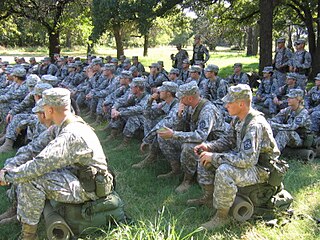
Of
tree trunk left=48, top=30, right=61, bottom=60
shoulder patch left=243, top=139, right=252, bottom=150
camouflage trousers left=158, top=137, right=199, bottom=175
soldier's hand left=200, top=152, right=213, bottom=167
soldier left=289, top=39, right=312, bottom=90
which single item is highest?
tree trunk left=48, top=30, right=61, bottom=60

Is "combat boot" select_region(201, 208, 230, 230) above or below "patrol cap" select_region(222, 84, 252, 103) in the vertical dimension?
below

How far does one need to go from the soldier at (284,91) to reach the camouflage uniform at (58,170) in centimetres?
593

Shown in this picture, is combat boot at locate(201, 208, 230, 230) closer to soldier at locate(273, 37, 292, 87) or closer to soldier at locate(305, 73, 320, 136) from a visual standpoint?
soldier at locate(305, 73, 320, 136)

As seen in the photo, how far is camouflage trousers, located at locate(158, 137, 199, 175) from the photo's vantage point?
555 centimetres

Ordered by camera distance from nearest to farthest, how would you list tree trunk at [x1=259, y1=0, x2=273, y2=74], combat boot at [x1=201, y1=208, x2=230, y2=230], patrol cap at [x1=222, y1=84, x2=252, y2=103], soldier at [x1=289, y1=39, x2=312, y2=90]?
patrol cap at [x1=222, y1=84, x2=252, y2=103]
combat boot at [x1=201, y1=208, x2=230, y2=230]
soldier at [x1=289, y1=39, x2=312, y2=90]
tree trunk at [x1=259, y1=0, x2=273, y2=74]

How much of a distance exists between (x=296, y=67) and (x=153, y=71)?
3885 millimetres

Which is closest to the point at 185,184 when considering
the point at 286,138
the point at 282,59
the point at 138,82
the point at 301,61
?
the point at 286,138

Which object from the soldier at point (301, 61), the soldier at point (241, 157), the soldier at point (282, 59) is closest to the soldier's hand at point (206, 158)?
the soldier at point (241, 157)

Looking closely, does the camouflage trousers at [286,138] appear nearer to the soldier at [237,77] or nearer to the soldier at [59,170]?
the soldier at [59,170]

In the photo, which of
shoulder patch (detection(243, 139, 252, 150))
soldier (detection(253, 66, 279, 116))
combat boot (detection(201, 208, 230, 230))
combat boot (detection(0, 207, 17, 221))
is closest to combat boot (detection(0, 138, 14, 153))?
combat boot (detection(0, 207, 17, 221))

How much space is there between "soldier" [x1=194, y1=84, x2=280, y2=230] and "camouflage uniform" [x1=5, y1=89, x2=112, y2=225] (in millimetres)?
1274

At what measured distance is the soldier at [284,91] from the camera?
29.7ft

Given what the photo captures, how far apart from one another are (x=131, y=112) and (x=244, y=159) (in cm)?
400

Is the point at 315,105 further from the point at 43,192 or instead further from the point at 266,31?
the point at 43,192
